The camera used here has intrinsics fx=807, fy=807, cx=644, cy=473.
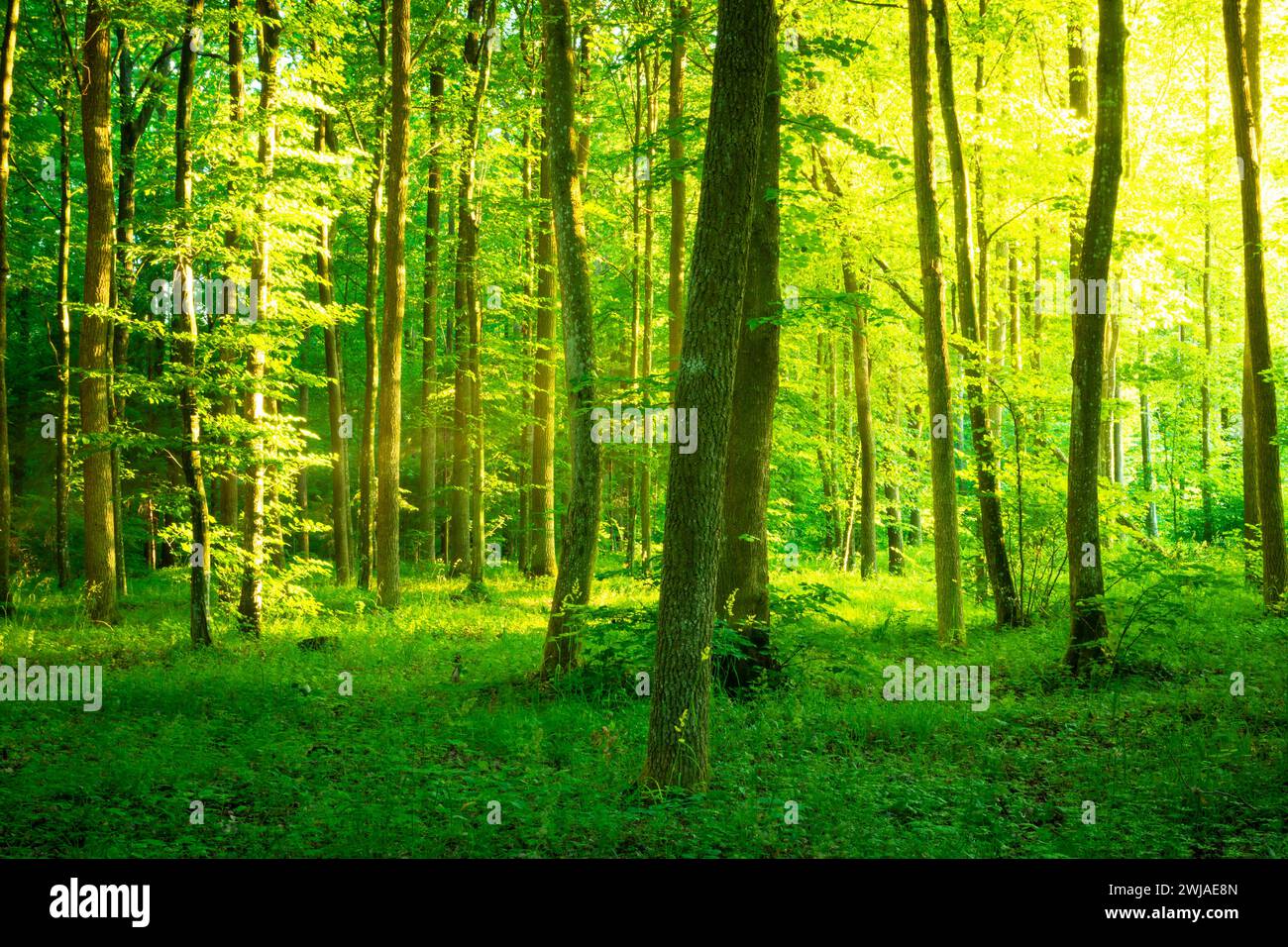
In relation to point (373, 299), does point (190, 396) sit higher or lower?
lower

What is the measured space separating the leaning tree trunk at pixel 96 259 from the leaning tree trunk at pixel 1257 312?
17.1 m

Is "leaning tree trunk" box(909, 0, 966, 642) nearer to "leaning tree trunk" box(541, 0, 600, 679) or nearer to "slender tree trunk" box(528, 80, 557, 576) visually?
"leaning tree trunk" box(541, 0, 600, 679)

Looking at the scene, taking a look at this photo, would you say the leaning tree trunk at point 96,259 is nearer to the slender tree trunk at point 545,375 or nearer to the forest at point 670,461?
the forest at point 670,461

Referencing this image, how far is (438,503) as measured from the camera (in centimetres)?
3509

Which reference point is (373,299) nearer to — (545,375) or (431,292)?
(431,292)

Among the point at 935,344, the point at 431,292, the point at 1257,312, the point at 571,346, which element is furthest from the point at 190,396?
the point at 1257,312

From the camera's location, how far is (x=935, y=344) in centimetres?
1172

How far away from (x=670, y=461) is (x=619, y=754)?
2753 mm

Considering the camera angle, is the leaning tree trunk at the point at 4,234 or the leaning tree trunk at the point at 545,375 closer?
the leaning tree trunk at the point at 4,234

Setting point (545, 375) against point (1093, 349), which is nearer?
point (1093, 349)

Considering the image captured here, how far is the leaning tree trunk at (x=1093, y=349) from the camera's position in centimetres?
947

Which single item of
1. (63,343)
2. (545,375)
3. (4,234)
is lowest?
(545,375)

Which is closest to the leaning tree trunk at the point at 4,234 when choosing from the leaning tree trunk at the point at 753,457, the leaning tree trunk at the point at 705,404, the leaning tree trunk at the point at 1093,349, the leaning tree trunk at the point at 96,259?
the leaning tree trunk at the point at 96,259

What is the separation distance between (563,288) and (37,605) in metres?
12.5
